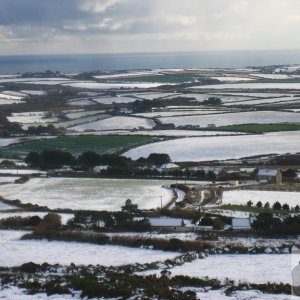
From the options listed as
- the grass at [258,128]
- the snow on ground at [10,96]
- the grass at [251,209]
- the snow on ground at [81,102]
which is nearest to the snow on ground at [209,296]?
the grass at [251,209]

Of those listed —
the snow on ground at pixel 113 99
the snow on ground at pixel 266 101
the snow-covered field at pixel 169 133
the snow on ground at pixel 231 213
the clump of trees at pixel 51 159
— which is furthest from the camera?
the snow on ground at pixel 113 99

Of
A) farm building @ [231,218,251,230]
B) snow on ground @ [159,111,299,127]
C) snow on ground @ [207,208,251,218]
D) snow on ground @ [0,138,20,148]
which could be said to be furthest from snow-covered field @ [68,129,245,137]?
farm building @ [231,218,251,230]

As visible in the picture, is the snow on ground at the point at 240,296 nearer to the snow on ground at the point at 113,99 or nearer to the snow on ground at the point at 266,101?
the snow on ground at the point at 266,101

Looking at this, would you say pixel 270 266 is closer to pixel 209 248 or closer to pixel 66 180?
pixel 209 248

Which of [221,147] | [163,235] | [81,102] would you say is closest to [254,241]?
[163,235]

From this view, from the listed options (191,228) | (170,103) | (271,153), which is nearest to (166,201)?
(191,228)

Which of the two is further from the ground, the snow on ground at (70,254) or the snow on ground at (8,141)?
the snow on ground at (70,254)
